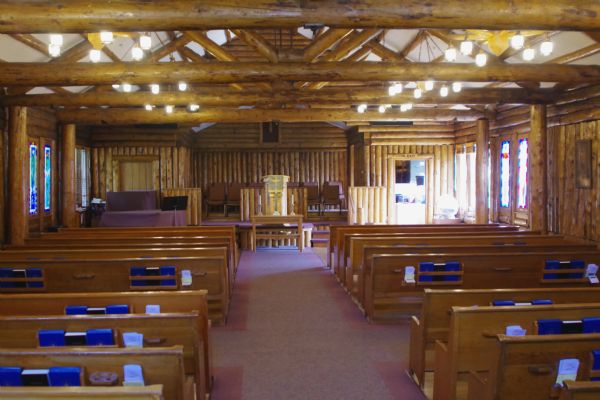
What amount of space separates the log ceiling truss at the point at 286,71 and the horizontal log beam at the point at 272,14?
0.08ft

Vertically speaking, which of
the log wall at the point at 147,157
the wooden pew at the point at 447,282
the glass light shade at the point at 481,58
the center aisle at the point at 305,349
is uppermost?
the glass light shade at the point at 481,58

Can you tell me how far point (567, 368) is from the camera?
9.35 feet

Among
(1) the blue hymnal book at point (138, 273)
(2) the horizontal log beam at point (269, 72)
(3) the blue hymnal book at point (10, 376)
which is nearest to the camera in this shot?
(3) the blue hymnal book at point (10, 376)

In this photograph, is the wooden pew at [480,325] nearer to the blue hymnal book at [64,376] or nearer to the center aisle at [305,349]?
the center aisle at [305,349]

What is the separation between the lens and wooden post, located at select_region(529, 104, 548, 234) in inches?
408

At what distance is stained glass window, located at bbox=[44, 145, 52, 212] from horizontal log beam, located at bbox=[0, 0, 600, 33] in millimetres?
7504


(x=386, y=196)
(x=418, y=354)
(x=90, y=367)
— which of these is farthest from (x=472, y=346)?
(x=386, y=196)

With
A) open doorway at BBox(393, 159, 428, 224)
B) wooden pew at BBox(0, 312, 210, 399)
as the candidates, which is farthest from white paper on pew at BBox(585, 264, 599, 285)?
open doorway at BBox(393, 159, 428, 224)

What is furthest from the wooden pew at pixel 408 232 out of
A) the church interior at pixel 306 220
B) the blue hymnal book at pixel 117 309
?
the blue hymnal book at pixel 117 309

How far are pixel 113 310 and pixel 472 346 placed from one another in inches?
101

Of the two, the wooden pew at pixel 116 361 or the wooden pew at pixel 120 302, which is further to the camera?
the wooden pew at pixel 120 302

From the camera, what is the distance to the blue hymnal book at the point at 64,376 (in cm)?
262

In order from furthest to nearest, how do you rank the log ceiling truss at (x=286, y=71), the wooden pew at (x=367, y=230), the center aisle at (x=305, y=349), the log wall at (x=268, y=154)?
the log wall at (x=268, y=154) → the wooden pew at (x=367, y=230) → the log ceiling truss at (x=286, y=71) → the center aisle at (x=305, y=349)

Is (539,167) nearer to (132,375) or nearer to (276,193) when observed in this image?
(276,193)
